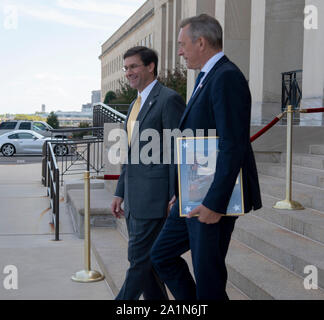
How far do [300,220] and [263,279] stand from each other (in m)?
1.22

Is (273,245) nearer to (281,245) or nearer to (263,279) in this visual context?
(281,245)

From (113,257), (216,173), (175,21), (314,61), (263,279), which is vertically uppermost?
(175,21)

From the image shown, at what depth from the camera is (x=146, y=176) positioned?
366 centimetres

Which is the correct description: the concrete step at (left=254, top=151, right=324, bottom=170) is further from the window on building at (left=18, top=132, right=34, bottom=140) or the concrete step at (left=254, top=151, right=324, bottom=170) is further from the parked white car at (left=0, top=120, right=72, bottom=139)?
the parked white car at (left=0, top=120, right=72, bottom=139)

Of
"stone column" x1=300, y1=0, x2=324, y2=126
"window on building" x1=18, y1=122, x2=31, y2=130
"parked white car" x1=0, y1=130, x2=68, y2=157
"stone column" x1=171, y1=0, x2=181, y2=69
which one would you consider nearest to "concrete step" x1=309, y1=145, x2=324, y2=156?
"stone column" x1=300, y1=0, x2=324, y2=126

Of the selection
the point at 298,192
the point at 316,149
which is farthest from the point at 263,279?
the point at 316,149

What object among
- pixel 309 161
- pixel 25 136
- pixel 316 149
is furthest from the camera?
pixel 25 136

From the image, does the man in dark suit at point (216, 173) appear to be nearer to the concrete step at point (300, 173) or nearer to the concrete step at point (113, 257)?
the concrete step at point (113, 257)

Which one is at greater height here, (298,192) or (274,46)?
(274,46)

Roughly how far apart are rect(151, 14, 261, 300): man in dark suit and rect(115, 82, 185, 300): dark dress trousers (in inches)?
21.0
